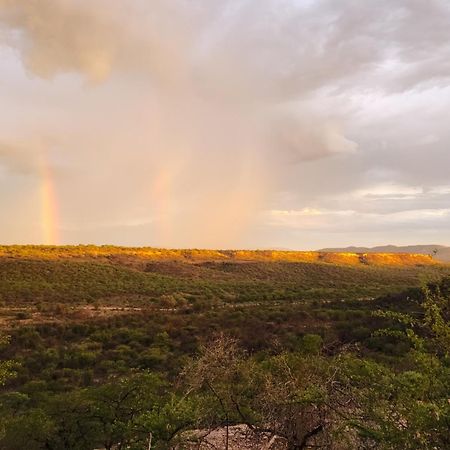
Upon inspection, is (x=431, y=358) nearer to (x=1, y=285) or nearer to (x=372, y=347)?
(x=372, y=347)

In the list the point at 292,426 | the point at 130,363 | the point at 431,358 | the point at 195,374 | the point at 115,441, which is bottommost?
the point at 130,363

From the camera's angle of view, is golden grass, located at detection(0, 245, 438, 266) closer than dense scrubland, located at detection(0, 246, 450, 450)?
No

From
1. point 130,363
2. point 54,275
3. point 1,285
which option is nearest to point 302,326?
point 130,363

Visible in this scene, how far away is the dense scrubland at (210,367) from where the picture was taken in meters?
7.60

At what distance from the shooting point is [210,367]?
9.75 m

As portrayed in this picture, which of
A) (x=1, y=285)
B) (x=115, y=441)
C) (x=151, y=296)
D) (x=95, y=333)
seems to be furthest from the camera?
(x=151, y=296)

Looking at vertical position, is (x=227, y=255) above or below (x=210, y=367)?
above

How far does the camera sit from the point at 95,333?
30.3 metres

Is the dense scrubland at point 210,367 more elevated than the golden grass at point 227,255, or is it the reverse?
the golden grass at point 227,255

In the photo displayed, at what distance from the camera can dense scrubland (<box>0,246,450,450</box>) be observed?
760 cm

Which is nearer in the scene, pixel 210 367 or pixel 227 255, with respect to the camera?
pixel 210 367

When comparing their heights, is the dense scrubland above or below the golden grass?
below

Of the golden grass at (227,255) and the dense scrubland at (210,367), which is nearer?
the dense scrubland at (210,367)

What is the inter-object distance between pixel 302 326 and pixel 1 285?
1555 inches
